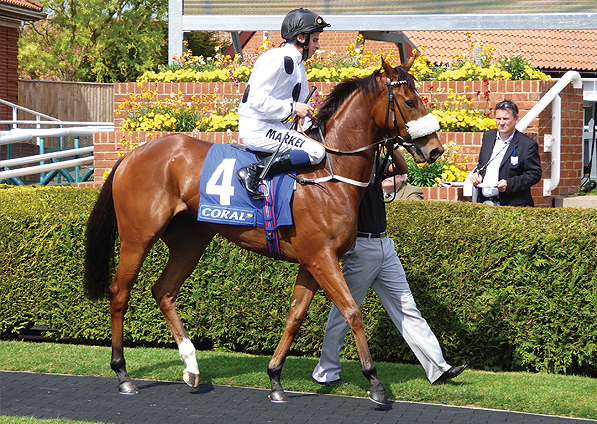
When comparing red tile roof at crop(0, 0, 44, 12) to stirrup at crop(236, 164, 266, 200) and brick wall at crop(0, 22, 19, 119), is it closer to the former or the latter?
brick wall at crop(0, 22, 19, 119)

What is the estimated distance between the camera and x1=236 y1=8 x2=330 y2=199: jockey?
16.0 ft

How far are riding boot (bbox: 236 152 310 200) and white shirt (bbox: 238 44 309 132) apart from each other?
272 mm

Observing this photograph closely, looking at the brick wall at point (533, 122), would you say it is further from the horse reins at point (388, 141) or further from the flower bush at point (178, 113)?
the horse reins at point (388, 141)

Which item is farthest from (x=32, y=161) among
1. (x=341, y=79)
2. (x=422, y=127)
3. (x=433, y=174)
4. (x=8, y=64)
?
(x=8, y=64)

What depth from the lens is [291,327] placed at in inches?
203

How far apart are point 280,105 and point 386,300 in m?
1.70

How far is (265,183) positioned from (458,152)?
4.62 m

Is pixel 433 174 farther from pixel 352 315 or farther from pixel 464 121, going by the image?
pixel 352 315

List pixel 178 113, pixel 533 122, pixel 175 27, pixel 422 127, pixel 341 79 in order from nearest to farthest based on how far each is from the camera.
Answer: pixel 422 127 → pixel 533 122 → pixel 341 79 → pixel 178 113 → pixel 175 27

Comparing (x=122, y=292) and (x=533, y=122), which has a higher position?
(x=533, y=122)

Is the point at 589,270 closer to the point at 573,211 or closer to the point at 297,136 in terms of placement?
the point at 573,211

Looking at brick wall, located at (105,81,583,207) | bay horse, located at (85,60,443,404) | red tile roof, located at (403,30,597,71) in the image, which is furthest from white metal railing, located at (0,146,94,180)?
red tile roof, located at (403,30,597,71)

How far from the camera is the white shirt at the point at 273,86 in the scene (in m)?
4.87

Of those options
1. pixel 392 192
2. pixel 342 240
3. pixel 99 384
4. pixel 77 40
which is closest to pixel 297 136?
pixel 342 240
